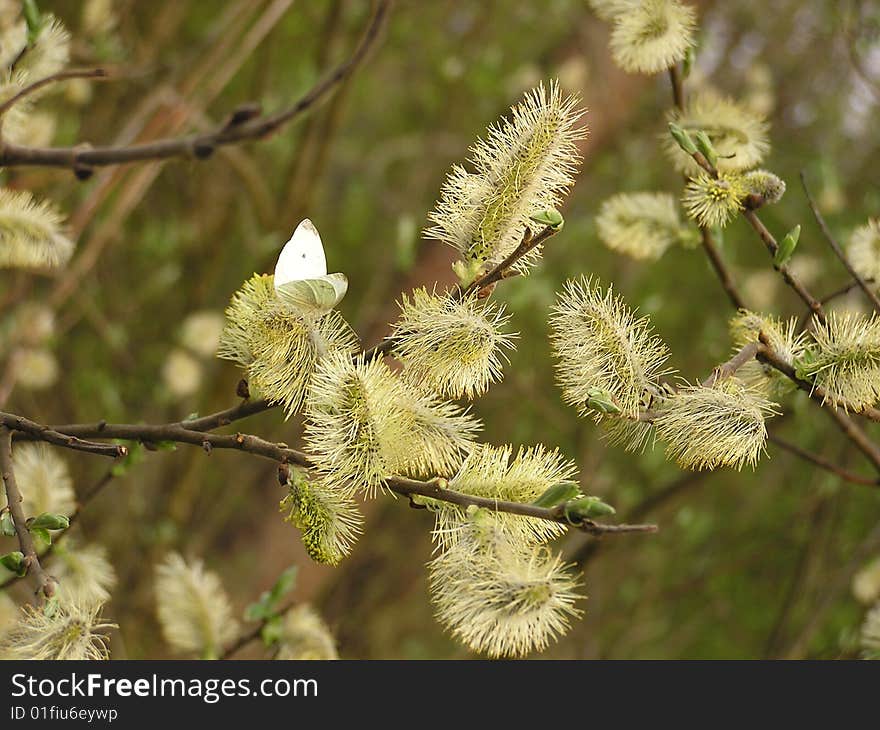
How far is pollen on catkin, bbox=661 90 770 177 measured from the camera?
117 cm

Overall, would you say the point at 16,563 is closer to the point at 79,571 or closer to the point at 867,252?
the point at 79,571

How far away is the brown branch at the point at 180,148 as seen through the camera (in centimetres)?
82

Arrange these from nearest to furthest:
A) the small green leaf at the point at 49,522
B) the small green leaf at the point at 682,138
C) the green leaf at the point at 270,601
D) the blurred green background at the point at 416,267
Answer: 1. the small green leaf at the point at 49,522
2. the small green leaf at the point at 682,138
3. the green leaf at the point at 270,601
4. the blurred green background at the point at 416,267

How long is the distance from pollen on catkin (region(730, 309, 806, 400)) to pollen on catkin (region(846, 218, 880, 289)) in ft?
0.69

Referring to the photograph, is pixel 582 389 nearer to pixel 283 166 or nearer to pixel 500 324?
pixel 500 324

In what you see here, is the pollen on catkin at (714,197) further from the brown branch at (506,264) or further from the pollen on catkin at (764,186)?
the brown branch at (506,264)

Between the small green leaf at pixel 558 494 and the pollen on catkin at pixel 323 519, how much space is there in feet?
0.55

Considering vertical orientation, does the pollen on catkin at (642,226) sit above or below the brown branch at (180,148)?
above

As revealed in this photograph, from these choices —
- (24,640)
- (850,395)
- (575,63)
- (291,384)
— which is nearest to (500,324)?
(291,384)

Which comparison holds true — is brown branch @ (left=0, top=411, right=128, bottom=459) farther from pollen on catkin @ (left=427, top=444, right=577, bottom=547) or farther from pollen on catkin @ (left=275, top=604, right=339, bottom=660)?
pollen on catkin @ (left=275, top=604, right=339, bottom=660)

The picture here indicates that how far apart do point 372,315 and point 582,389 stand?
5.43 feet

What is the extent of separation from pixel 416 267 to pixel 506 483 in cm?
169

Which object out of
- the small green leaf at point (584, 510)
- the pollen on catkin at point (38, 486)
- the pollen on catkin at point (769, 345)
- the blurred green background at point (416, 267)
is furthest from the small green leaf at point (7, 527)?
the blurred green background at point (416, 267)

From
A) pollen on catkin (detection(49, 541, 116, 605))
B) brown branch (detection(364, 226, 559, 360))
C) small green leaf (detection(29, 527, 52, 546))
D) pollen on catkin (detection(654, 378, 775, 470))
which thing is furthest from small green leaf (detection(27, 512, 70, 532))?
pollen on catkin (detection(654, 378, 775, 470))
